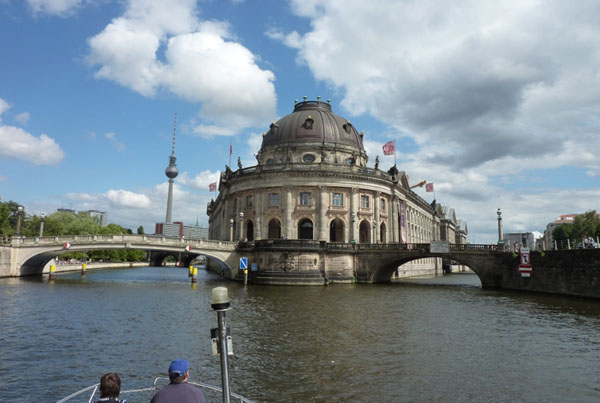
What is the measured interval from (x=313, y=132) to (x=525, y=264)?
121 feet

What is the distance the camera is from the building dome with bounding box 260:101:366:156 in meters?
65.8

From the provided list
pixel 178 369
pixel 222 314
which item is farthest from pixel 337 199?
pixel 178 369

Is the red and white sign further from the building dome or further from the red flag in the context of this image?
the building dome

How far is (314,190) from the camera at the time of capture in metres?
58.2

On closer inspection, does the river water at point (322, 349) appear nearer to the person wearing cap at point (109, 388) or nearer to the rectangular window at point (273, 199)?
the person wearing cap at point (109, 388)

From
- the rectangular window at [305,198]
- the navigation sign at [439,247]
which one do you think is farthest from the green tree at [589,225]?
the rectangular window at [305,198]

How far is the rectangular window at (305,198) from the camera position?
2286 inches

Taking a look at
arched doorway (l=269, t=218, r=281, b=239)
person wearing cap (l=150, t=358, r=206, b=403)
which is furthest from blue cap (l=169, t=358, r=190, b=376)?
arched doorway (l=269, t=218, r=281, b=239)

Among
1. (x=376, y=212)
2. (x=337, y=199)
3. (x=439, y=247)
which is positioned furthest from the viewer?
(x=376, y=212)

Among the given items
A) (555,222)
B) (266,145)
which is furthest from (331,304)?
(555,222)

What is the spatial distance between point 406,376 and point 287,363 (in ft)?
13.2

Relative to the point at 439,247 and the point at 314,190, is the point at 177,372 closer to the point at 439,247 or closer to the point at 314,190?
the point at 439,247

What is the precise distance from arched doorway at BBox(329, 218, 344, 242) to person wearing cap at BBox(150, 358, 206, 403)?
5300cm

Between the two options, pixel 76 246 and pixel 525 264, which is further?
pixel 76 246
